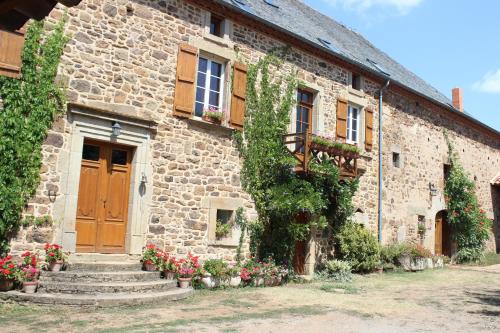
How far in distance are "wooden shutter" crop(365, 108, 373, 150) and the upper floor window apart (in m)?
5.35

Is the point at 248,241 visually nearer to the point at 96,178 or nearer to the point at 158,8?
the point at 96,178

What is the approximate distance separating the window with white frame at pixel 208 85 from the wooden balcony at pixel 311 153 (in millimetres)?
→ 1877

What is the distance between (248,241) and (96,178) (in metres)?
3.51

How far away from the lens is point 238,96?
9.86 metres

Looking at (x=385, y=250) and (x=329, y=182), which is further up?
(x=329, y=182)

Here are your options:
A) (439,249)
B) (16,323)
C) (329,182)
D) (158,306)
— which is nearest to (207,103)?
(329,182)

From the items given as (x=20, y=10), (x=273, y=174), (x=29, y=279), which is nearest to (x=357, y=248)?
(x=273, y=174)

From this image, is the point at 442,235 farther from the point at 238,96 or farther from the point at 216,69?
the point at 216,69

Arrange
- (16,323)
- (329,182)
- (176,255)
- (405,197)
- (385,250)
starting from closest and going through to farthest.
Answer: (16,323)
(176,255)
(329,182)
(385,250)
(405,197)

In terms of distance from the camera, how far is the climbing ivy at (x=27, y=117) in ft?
22.5

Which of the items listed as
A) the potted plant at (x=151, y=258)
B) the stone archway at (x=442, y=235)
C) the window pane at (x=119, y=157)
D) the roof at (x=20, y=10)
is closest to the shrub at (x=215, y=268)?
the potted plant at (x=151, y=258)

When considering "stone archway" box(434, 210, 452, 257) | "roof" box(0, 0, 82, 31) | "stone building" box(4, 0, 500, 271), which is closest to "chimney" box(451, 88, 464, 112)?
"stone archway" box(434, 210, 452, 257)

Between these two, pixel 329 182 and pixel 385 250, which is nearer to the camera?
pixel 329 182

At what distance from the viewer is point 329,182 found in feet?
36.6
